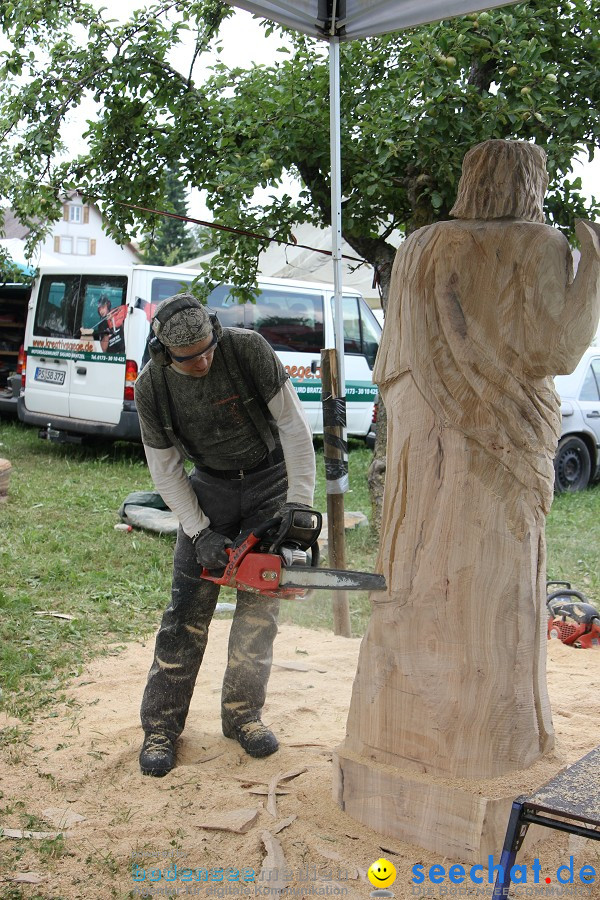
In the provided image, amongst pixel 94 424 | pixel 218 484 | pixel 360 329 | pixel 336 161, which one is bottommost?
pixel 94 424

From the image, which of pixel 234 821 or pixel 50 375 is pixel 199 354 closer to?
pixel 234 821

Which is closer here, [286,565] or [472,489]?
[472,489]

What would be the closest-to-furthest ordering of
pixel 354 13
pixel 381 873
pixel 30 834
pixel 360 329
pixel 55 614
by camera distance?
pixel 381 873, pixel 30 834, pixel 354 13, pixel 55 614, pixel 360 329

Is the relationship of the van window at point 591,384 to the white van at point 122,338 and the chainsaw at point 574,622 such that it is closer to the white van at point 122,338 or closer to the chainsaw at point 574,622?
the white van at point 122,338

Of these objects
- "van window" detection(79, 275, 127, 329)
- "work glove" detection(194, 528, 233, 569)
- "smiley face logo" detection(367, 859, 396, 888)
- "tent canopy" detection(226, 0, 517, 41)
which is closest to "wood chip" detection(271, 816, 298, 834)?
"smiley face logo" detection(367, 859, 396, 888)

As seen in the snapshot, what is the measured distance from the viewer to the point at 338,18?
3762 mm

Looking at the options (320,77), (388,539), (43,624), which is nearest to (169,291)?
(320,77)

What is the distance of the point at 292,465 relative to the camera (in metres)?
3.02

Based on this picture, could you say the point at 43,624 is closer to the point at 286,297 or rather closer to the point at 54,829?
the point at 54,829

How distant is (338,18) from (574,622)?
10.0ft

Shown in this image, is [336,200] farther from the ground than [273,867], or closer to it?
farther from the ground

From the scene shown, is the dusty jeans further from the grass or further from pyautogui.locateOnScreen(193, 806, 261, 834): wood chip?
the grass

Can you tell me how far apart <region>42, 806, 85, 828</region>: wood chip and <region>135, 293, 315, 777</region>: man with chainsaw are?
0.32 metres

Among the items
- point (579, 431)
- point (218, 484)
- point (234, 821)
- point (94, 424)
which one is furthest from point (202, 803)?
point (579, 431)
